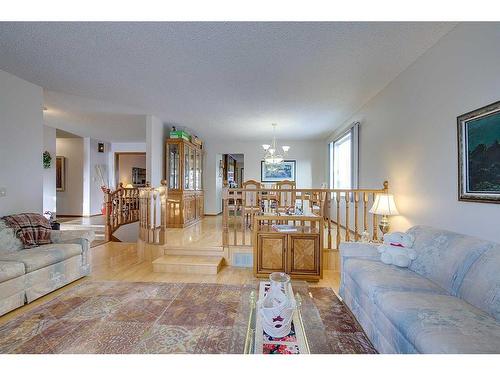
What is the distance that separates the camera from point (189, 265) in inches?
142

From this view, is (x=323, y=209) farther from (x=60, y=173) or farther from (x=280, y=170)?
(x=60, y=173)

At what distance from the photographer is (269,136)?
717 cm

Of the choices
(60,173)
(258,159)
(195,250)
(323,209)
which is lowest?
(195,250)

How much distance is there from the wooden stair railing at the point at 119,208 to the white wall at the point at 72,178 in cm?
296

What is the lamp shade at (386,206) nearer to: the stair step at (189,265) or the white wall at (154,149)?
the stair step at (189,265)

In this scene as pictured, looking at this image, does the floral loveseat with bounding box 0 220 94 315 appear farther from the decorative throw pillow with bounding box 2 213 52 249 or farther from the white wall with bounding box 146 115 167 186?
the white wall with bounding box 146 115 167 186

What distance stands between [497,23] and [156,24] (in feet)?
8.82

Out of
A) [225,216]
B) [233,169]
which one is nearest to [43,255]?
[225,216]

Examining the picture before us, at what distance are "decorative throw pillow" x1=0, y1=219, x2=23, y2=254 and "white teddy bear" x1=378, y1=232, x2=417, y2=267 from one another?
157 inches

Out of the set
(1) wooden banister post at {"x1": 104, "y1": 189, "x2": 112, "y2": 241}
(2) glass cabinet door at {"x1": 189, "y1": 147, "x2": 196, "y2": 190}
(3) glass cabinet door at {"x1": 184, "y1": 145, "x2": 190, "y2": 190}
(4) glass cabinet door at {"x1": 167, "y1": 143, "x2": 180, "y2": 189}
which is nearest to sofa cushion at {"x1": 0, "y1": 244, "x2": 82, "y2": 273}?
(1) wooden banister post at {"x1": 104, "y1": 189, "x2": 112, "y2": 241}

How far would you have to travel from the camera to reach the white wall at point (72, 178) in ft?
26.0

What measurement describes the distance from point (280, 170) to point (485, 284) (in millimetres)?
6507

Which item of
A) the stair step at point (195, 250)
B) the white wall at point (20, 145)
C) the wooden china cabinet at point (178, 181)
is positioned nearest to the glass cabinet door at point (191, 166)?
the wooden china cabinet at point (178, 181)
